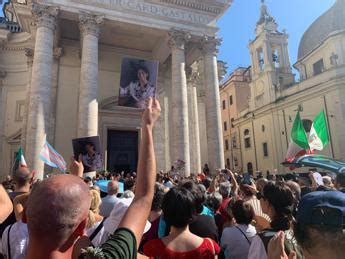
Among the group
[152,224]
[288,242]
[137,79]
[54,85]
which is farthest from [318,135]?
[54,85]

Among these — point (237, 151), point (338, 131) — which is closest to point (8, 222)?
point (338, 131)

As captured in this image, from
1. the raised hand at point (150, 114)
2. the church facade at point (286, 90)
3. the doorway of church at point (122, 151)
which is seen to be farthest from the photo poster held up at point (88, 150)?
the church facade at point (286, 90)

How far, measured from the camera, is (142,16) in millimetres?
16438

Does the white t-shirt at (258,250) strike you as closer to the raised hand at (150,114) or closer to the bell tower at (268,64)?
the raised hand at (150,114)

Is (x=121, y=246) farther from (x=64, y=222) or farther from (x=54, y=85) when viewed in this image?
(x=54, y=85)

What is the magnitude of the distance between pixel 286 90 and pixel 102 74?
2093cm

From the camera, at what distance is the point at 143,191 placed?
5.14ft

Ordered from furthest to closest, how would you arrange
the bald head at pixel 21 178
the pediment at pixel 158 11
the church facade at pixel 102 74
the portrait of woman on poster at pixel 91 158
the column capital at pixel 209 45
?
the column capital at pixel 209 45
the pediment at pixel 158 11
the church facade at pixel 102 74
the portrait of woman on poster at pixel 91 158
the bald head at pixel 21 178

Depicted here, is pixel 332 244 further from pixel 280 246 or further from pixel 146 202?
pixel 146 202

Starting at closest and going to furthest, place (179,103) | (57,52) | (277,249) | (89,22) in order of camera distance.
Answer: (277,249), (89,22), (179,103), (57,52)

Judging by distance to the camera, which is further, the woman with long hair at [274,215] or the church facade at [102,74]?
the church facade at [102,74]

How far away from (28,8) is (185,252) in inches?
684

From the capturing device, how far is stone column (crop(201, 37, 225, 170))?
53.9ft

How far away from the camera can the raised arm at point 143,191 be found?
144cm
